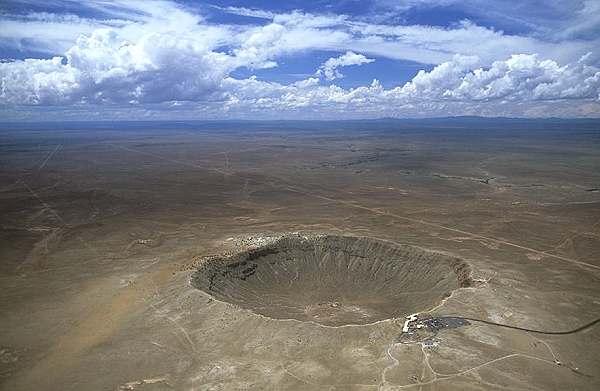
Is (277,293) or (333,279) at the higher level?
(333,279)

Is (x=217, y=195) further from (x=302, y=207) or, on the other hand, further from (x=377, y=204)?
(x=377, y=204)

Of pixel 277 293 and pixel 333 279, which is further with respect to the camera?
pixel 333 279

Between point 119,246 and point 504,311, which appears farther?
point 119,246

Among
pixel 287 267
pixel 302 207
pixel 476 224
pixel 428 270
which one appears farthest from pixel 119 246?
pixel 476 224

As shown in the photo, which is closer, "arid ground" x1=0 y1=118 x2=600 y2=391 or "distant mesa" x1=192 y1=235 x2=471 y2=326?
"arid ground" x1=0 y1=118 x2=600 y2=391
